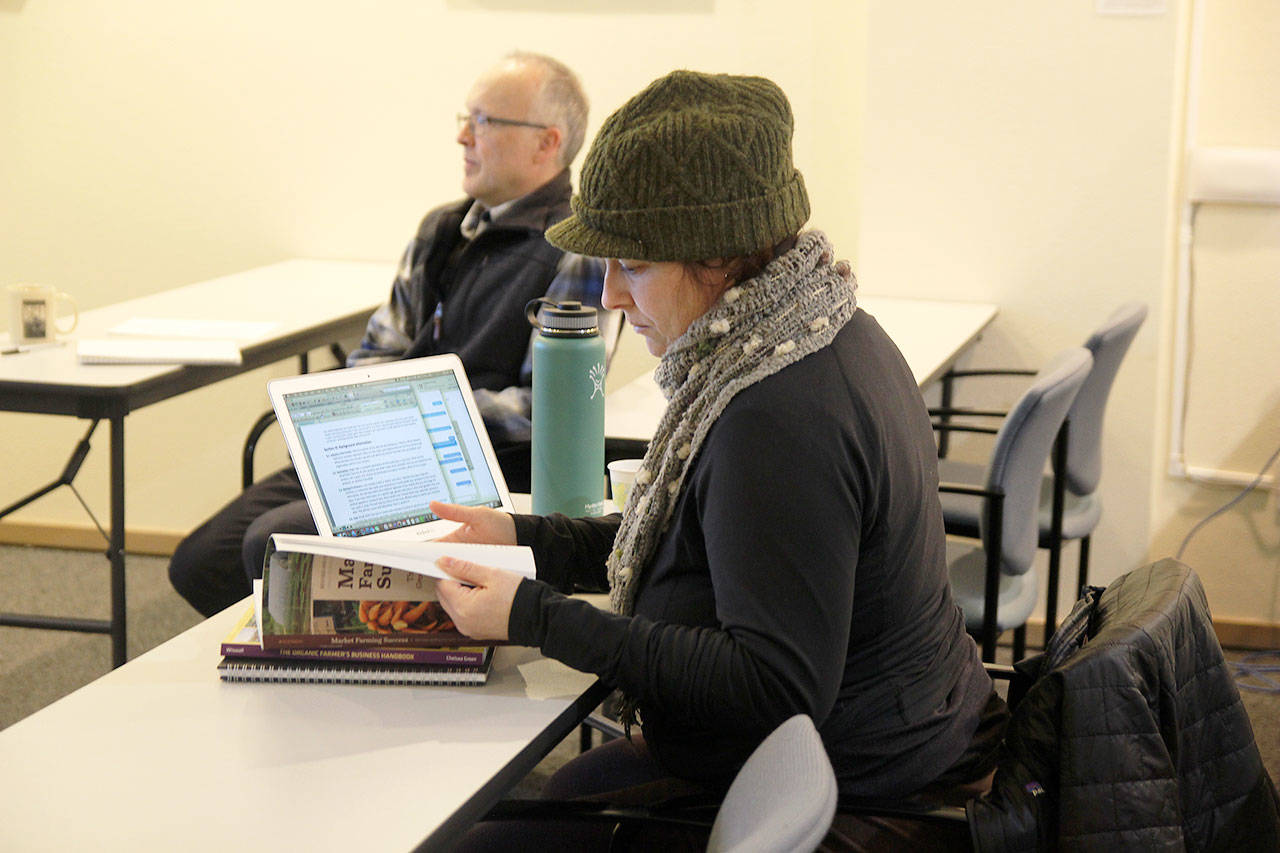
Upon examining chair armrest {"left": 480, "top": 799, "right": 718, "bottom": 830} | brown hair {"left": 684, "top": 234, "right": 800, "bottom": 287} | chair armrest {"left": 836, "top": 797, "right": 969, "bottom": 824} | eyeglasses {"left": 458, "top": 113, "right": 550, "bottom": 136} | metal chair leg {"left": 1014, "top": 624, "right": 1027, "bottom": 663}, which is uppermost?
eyeglasses {"left": 458, "top": 113, "right": 550, "bottom": 136}

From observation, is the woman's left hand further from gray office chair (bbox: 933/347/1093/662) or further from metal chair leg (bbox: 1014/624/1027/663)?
metal chair leg (bbox: 1014/624/1027/663)

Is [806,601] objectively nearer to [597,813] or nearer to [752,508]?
[752,508]

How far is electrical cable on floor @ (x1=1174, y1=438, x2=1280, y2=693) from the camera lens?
3.08m

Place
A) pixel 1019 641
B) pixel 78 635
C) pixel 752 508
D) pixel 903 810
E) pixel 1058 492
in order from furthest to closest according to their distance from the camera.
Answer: pixel 78 635 < pixel 1019 641 < pixel 1058 492 < pixel 903 810 < pixel 752 508

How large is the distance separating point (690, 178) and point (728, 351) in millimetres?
165

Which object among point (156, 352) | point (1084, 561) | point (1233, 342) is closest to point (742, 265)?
point (156, 352)

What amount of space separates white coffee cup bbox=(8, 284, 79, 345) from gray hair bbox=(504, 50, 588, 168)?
1.04 metres

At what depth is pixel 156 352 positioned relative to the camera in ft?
8.52

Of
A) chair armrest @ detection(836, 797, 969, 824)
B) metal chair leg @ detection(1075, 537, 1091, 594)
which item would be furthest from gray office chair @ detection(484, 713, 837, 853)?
metal chair leg @ detection(1075, 537, 1091, 594)

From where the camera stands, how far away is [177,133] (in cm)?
380

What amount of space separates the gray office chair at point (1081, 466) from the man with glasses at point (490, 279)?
0.86 meters

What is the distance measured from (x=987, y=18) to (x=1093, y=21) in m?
0.23

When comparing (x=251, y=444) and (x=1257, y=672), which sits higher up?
(x=251, y=444)

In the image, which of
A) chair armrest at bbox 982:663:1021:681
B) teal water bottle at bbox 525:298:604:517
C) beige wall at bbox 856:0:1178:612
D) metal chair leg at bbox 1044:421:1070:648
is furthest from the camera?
beige wall at bbox 856:0:1178:612
